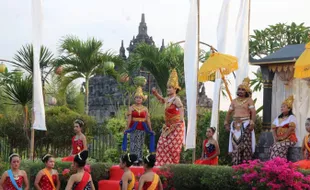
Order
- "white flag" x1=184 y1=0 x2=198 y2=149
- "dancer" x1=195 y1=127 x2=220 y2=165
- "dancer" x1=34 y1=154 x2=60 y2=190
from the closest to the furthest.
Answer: "dancer" x1=34 y1=154 x2=60 y2=190 → "white flag" x1=184 y1=0 x2=198 y2=149 → "dancer" x1=195 y1=127 x2=220 y2=165

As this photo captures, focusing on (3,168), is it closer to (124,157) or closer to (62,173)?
(62,173)

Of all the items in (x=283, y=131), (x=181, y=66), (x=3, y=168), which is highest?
(x=181, y=66)

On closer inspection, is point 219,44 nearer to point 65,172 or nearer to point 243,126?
point 243,126

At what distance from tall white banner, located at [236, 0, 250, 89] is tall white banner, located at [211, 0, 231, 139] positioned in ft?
1.41

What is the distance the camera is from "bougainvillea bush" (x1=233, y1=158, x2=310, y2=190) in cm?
1139

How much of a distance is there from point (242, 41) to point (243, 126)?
2.74m

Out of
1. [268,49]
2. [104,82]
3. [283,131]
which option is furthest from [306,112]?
[104,82]

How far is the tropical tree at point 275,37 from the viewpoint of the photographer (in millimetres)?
25719

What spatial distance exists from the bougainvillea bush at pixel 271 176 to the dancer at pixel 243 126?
7.79 feet

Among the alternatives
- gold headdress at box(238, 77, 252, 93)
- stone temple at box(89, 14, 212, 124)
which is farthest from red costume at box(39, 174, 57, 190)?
stone temple at box(89, 14, 212, 124)

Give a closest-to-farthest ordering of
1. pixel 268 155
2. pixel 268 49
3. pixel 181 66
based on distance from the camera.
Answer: pixel 268 155 → pixel 181 66 → pixel 268 49

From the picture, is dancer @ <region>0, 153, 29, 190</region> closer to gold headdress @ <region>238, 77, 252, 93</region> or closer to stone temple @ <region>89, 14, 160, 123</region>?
gold headdress @ <region>238, 77, 252, 93</region>

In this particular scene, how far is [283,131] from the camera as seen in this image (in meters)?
14.1

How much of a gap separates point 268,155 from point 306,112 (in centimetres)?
168
